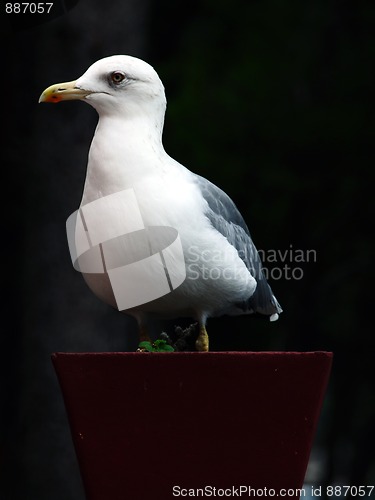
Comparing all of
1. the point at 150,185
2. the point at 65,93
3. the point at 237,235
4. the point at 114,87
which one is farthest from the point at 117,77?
the point at 237,235

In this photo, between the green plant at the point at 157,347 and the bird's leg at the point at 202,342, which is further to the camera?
the bird's leg at the point at 202,342

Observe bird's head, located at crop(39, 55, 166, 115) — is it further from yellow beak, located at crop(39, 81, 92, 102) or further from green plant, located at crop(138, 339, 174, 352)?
green plant, located at crop(138, 339, 174, 352)

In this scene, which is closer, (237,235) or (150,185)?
(150,185)

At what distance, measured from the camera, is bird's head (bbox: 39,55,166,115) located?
12.5ft

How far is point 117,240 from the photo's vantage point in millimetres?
3688

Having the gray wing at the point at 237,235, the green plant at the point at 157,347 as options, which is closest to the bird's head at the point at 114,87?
the gray wing at the point at 237,235

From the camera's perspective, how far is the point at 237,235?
4.08 metres

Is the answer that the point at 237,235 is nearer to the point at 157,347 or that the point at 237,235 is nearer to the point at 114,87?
the point at 157,347

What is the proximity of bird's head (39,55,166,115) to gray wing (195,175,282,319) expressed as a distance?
1.11 feet

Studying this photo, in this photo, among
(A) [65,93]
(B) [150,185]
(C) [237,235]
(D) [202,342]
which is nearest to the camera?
(B) [150,185]

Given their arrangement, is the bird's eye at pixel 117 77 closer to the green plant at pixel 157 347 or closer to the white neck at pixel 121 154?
the white neck at pixel 121 154

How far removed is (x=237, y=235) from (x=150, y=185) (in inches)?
19.0

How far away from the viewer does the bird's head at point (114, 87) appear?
12.5 ft

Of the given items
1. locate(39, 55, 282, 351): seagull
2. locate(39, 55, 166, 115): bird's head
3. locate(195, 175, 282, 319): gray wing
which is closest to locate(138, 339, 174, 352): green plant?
locate(39, 55, 282, 351): seagull
